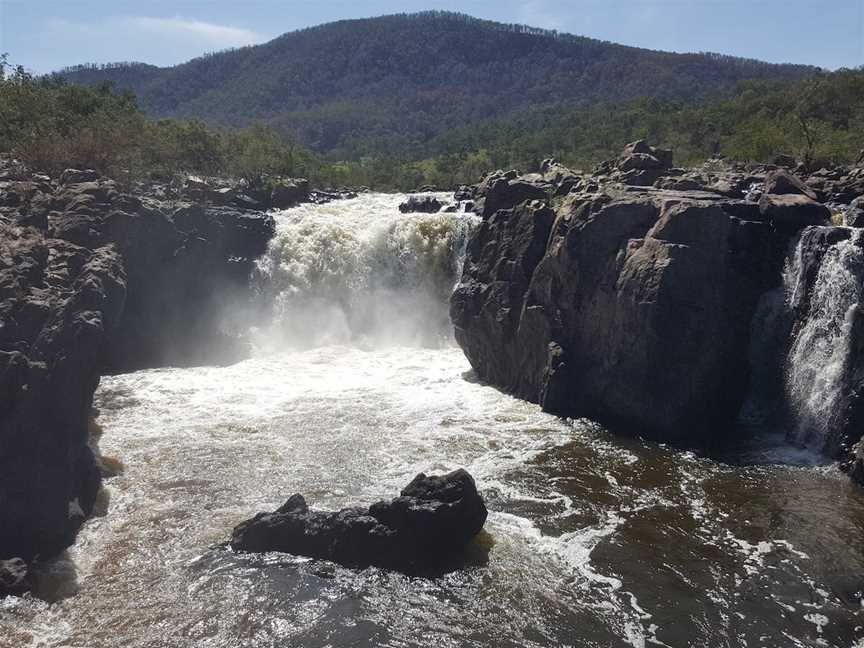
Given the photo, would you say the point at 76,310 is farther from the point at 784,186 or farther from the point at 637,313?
the point at 784,186

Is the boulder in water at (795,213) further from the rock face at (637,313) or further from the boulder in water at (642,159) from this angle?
the boulder in water at (642,159)

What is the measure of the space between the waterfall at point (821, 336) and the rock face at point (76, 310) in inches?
851

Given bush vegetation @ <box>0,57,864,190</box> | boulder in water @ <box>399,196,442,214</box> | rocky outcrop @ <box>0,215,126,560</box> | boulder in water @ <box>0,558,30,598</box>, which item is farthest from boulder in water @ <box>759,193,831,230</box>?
boulder in water @ <box>0,558,30,598</box>

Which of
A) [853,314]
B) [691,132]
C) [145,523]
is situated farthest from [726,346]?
[691,132]

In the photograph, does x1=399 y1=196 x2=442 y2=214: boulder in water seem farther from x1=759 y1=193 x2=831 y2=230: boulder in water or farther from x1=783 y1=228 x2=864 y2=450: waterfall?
x1=783 y1=228 x2=864 y2=450: waterfall

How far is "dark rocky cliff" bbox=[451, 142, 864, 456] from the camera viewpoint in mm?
24406

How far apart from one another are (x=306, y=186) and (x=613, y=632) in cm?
4391

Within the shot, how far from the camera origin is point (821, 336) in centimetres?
2269

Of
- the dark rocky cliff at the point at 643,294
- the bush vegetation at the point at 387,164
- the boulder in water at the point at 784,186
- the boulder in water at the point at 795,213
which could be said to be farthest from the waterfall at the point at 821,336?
the bush vegetation at the point at 387,164

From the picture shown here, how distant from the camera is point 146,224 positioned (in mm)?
35031

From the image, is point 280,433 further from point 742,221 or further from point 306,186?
point 306,186

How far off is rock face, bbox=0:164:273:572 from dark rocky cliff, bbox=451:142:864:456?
608 inches

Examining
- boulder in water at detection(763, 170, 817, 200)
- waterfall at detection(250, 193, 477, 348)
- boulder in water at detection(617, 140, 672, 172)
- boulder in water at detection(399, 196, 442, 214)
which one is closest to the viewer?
boulder in water at detection(763, 170, 817, 200)

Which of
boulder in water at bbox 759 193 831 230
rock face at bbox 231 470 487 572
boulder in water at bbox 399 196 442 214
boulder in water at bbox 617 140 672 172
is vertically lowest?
rock face at bbox 231 470 487 572
